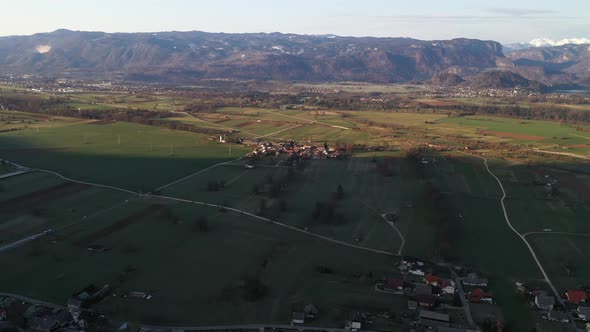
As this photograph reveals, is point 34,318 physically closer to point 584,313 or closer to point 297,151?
point 584,313

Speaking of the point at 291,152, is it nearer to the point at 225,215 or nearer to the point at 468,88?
the point at 225,215

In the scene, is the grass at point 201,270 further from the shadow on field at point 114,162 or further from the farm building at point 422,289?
the shadow on field at point 114,162

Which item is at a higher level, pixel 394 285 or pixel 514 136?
pixel 514 136

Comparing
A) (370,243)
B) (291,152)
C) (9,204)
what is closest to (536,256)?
(370,243)

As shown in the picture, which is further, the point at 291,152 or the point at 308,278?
the point at 291,152

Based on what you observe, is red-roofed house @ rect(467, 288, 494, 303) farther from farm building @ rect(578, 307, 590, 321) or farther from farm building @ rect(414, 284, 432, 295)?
farm building @ rect(578, 307, 590, 321)

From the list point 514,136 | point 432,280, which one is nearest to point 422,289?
point 432,280

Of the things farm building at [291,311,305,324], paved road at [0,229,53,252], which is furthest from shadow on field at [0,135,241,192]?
farm building at [291,311,305,324]
